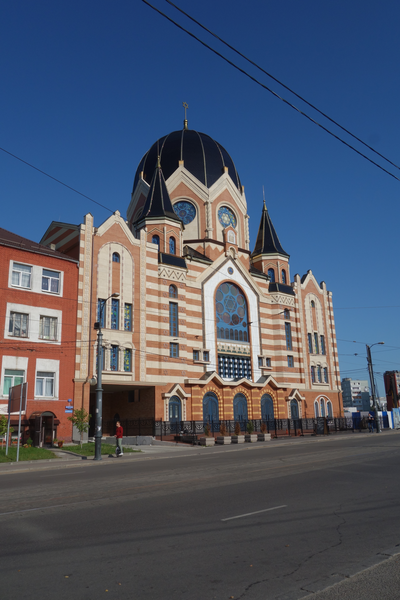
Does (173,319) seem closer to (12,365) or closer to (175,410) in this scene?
(175,410)

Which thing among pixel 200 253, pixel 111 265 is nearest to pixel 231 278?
pixel 200 253

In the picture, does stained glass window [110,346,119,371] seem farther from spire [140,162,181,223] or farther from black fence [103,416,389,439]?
spire [140,162,181,223]

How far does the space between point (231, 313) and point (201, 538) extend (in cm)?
3994

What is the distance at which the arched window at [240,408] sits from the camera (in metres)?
43.6

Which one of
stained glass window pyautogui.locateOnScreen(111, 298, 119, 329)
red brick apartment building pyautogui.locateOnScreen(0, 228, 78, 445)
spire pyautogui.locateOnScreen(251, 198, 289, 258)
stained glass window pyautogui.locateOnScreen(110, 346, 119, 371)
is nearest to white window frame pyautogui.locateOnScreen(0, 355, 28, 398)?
red brick apartment building pyautogui.locateOnScreen(0, 228, 78, 445)

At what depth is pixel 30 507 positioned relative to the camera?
970 centimetres

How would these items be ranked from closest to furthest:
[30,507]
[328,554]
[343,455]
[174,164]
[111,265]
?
[328,554], [30,507], [343,455], [111,265], [174,164]

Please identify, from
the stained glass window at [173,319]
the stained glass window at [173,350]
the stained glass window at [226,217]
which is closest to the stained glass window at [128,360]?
the stained glass window at [173,350]

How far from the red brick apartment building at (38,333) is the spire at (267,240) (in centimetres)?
2530

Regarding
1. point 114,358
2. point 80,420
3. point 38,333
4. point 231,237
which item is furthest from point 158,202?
point 80,420

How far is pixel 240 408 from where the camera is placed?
44094 millimetres

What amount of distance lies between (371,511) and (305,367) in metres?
43.7

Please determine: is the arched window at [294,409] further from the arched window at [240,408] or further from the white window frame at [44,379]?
the white window frame at [44,379]

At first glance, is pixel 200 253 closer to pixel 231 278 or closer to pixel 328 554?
pixel 231 278
